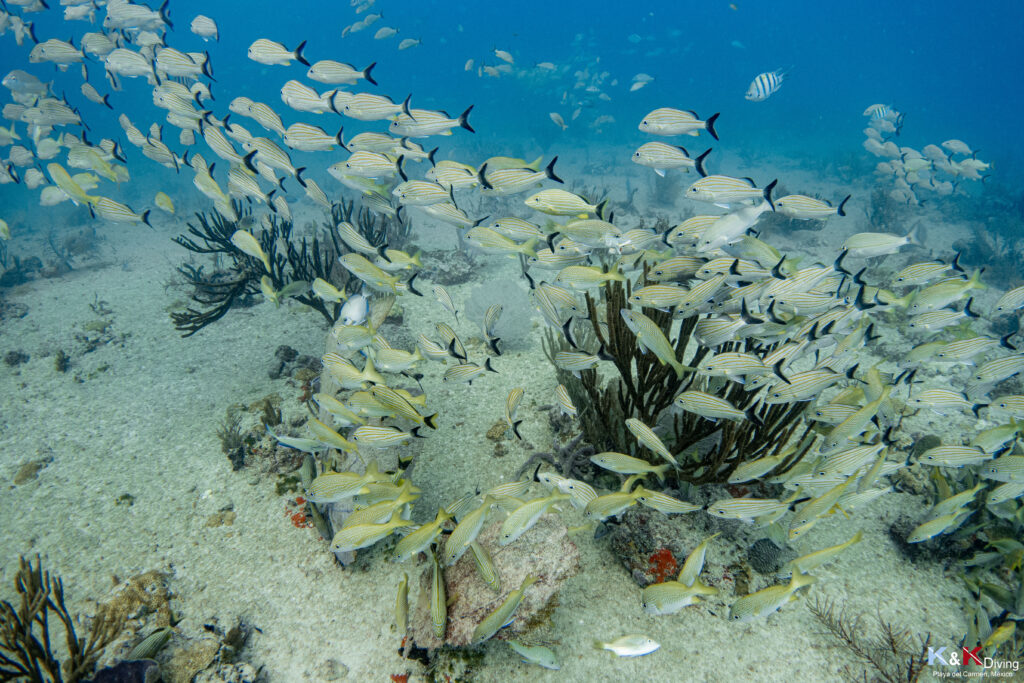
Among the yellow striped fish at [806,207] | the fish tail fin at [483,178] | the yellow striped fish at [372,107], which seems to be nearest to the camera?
the yellow striped fish at [806,207]

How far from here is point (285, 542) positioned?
13.4ft

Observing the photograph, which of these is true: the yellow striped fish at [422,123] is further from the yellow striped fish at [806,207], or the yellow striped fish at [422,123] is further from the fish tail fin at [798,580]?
the fish tail fin at [798,580]

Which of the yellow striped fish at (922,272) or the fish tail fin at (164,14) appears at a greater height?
the fish tail fin at (164,14)

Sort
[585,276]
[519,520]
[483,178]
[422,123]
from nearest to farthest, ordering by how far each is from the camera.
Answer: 1. [519,520]
2. [585,276]
3. [483,178]
4. [422,123]

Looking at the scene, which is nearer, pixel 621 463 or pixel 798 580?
pixel 798 580

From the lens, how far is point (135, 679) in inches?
109

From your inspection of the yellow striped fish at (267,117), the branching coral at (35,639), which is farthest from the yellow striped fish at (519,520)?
the yellow striped fish at (267,117)

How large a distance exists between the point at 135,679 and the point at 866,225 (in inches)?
812

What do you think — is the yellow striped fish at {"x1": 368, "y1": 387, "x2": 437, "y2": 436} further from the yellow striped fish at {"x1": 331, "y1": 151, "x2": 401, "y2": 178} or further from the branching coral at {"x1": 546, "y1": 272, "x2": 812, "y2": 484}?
the yellow striped fish at {"x1": 331, "y1": 151, "x2": 401, "y2": 178}

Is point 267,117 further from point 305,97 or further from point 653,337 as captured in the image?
point 653,337

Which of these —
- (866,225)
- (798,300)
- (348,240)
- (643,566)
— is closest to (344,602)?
(643,566)

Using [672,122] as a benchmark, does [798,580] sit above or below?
below

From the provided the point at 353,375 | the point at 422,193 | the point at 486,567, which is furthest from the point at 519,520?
the point at 422,193

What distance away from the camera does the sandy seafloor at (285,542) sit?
3.17 m
